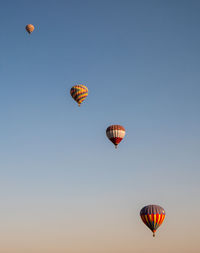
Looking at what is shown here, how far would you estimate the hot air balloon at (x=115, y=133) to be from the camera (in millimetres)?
66125

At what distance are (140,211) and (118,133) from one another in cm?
1511

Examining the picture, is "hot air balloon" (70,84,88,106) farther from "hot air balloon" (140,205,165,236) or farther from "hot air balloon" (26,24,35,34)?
"hot air balloon" (140,205,165,236)

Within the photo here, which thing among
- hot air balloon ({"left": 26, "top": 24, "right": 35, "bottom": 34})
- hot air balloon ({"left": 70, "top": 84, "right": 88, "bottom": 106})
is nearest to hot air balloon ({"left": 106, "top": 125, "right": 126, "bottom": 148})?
hot air balloon ({"left": 70, "top": 84, "right": 88, "bottom": 106})

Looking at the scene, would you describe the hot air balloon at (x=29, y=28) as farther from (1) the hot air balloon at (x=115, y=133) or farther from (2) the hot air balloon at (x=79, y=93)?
(1) the hot air balloon at (x=115, y=133)

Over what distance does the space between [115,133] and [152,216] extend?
16.8 m

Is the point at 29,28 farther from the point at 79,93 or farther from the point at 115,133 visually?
the point at 115,133

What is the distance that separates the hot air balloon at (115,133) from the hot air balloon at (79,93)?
31.2ft

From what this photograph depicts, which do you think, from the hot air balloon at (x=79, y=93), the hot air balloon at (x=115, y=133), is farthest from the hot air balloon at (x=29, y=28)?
the hot air balloon at (x=115, y=133)

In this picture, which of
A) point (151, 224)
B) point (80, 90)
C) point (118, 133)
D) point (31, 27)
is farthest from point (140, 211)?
point (31, 27)

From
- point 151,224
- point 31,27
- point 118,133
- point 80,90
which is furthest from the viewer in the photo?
point 31,27

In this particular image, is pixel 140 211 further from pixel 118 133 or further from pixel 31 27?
pixel 31 27

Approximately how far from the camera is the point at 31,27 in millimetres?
83938

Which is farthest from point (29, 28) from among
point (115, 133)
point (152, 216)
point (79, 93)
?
point (152, 216)

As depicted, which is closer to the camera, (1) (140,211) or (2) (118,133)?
(1) (140,211)
